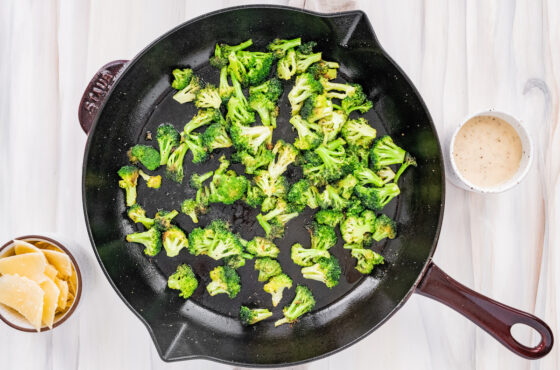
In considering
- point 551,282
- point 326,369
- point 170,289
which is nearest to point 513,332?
point 551,282

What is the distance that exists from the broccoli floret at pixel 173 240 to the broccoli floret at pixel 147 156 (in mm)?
364

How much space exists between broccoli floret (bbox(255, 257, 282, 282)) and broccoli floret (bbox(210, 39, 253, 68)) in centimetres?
110

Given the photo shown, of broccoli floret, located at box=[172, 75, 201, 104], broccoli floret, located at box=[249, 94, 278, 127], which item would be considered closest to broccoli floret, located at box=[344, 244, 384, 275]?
broccoli floret, located at box=[249, 94, 278, 127]

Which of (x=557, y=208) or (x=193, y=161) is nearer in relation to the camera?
(x=193, y=161)

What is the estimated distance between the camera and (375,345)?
2.67 meters

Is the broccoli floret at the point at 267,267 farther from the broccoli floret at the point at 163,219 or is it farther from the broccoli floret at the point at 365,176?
the broccoli floret at the point at 365,176

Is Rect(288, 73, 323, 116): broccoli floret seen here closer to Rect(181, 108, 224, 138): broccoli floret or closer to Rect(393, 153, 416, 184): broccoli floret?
Rect(181, 108, 224, 138): broccoli floret

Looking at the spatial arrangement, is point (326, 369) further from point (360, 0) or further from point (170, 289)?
point (360, 0)

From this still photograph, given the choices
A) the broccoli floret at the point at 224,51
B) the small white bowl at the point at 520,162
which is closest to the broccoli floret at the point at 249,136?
the broccoli floret at the point at 224,51

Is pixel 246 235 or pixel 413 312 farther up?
pixel 246 235

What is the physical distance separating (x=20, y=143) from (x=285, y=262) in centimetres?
164

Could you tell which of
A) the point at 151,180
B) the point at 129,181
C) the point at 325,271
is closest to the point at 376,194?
the point at 325,271

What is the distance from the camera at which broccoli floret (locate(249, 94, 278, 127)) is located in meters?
2.54

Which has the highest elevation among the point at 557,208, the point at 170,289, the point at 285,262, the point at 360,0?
the point at 360,0
